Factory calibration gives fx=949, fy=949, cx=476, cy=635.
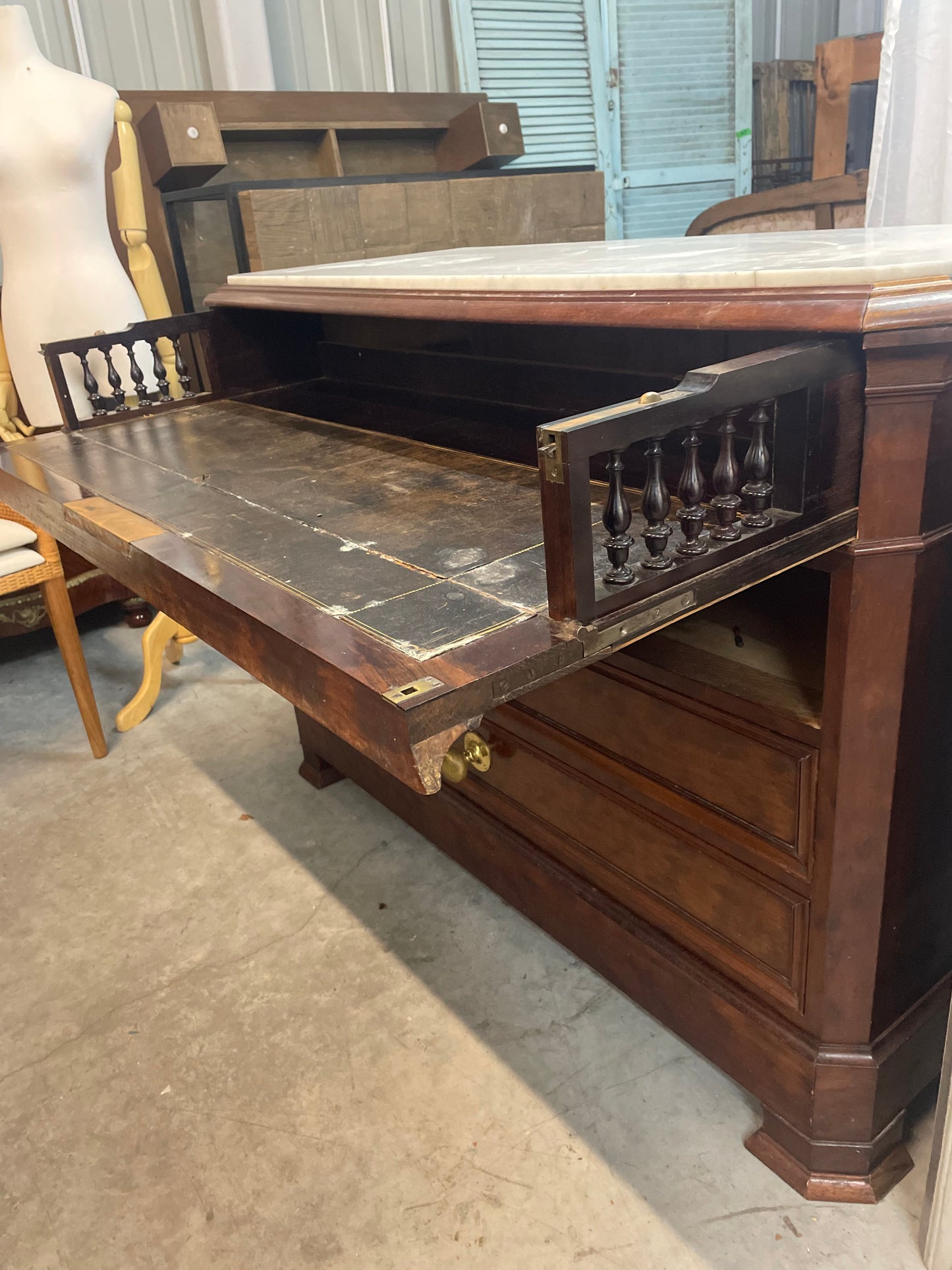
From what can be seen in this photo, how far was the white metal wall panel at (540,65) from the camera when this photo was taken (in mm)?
3674

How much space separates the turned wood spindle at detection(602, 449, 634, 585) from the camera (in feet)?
2.38

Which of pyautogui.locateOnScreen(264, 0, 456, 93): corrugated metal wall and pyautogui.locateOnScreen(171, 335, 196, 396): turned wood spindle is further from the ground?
pyautogui.locateOnScreen(264, 0, 456, 93): corrugated metal wall

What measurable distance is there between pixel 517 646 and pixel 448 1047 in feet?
3.08

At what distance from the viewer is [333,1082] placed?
4.50ft

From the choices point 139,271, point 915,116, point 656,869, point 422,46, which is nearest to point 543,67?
point 422,46

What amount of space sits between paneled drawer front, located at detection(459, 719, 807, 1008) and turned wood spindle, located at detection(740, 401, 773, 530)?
500mm

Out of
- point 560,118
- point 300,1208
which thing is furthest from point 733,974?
point 560,118

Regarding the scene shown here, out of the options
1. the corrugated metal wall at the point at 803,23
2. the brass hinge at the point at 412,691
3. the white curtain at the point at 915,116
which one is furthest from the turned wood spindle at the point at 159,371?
the corrugated metal wall at the point at 803,23

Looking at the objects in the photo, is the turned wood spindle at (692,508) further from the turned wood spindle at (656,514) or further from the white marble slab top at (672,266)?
the white marble slab top at (672,266)

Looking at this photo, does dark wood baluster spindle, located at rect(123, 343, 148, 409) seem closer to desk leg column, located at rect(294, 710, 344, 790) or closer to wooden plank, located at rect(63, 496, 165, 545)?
wooden plank, located at rect(63, 496, 165, 545)

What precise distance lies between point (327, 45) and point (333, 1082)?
12.6 ft

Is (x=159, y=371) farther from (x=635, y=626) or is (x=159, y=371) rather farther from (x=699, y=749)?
(x=635, y=626)

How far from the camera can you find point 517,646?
700 mm

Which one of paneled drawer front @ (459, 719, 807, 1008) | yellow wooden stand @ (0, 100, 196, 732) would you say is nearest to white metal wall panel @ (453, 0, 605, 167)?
yellow wooden stand @ (0, 100, 196, 732)
